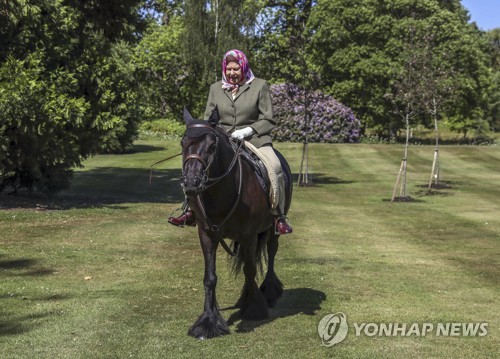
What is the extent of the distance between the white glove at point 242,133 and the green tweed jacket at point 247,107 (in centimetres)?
18

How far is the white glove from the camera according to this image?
1005 cm

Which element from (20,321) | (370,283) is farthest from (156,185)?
(20,321)

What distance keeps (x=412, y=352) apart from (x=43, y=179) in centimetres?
2143

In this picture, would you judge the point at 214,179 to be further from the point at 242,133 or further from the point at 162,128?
the point at 162,128

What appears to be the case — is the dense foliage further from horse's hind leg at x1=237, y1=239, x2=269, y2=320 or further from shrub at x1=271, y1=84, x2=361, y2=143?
Answer: horse's hind leg at x1=237, y1=239, x2=269, y2=320

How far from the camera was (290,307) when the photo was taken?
36.6 ft

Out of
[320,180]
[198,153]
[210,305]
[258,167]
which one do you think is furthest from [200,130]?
[320,180]

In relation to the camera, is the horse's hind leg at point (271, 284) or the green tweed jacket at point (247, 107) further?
the horse's hind leg at point (271, 284)

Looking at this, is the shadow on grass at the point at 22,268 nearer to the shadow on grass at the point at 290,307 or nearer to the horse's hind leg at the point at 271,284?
the horse's hind leg at the point at 271,284

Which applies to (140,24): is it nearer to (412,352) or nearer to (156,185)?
(156,185)

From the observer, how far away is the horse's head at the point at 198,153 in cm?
818

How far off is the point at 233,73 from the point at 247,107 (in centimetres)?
51

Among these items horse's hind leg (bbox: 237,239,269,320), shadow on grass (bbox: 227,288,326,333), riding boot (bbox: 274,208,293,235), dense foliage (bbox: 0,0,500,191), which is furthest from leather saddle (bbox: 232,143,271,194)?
dense foliage (bbox: 0,0,500,191)

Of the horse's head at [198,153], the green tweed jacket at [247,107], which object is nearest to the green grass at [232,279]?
the horse's head at [198,153]
